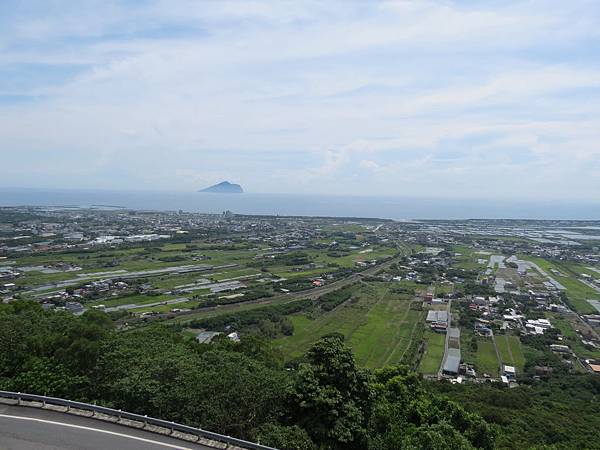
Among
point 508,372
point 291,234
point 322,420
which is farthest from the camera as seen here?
point 291,234

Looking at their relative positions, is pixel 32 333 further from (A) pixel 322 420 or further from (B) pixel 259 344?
(A) pixel 322 420

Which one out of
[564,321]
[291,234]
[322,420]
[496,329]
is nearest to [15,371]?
[322,420]

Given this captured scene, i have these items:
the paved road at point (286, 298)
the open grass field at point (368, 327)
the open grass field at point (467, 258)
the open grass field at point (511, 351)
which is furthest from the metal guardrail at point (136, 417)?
the open grass field at point (467, 258)

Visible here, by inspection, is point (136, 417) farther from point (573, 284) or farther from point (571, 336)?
point (573, 284)

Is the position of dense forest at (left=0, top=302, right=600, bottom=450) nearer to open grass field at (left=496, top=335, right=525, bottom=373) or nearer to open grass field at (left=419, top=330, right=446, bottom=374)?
open grass field at (left=419, top=330, right=446, bottom=374)

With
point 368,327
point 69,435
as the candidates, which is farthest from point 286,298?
point 69,435
